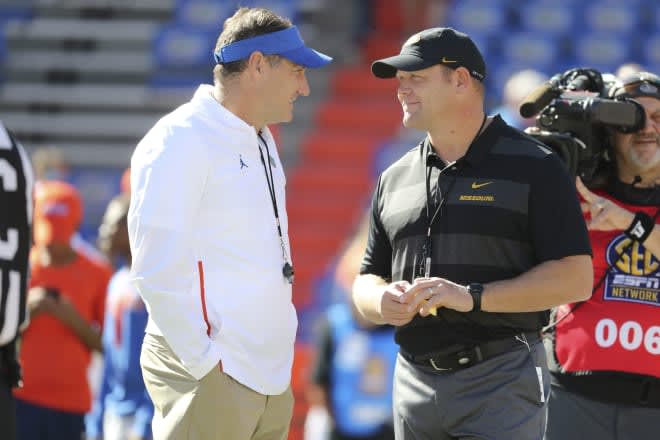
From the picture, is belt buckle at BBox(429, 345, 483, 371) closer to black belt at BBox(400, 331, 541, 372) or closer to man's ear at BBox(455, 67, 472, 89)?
black belt at BBox(400, 331, 541, 372)

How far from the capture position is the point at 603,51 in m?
10.6

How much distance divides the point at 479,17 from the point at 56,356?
21.3 feet

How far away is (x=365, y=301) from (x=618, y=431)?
0.92 metres

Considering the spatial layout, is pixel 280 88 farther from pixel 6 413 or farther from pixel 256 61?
pixel 6 413

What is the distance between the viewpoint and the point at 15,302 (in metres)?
3.61

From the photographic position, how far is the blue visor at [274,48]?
3.65 m

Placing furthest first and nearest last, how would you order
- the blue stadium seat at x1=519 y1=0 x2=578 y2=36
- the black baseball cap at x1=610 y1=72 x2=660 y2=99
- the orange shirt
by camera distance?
1. the blue stadium seat at x1=519 y1=0 x2=578 y2=36
2. the orange shirt
3. the black baseball cap at x1=610 y1=72 x2=660 y2=99

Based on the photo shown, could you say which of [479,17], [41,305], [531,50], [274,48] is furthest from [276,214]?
[479,17]

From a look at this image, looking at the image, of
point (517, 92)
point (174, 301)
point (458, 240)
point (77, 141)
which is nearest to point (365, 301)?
point (458, 240)

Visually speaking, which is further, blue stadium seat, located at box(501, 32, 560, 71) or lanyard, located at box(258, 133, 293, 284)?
blue stadium seat, located at box(501, 32, 560, 71)

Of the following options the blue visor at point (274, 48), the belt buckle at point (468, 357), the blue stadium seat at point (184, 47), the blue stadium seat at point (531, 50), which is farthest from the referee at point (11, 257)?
the blue stadium seat at point (184, 47)

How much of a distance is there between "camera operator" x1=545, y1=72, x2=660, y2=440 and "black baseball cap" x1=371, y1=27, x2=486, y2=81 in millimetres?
644

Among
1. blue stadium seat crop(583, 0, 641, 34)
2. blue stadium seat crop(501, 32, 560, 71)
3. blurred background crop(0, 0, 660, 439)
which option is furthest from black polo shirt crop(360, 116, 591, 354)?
blue stadium seat crop(583, 0, 641, 34)

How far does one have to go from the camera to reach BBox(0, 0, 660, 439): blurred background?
418 inches
